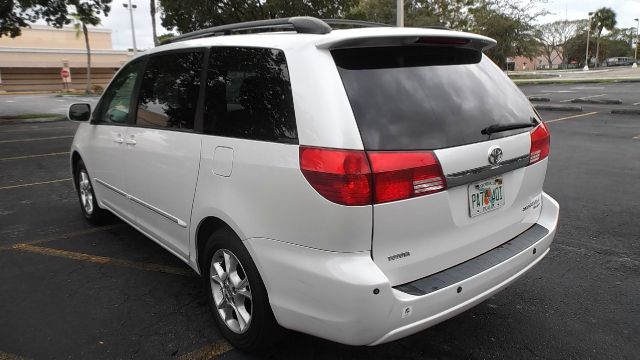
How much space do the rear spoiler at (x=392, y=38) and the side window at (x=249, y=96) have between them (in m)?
0.30

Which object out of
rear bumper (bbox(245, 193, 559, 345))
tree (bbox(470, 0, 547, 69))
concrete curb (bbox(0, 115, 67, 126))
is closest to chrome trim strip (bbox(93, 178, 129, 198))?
rear bumper (bbox(245, 193, 559, 345))

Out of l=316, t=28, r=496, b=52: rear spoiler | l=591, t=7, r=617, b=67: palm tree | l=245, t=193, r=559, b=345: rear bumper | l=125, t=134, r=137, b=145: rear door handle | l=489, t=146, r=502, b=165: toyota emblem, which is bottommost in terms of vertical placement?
l=245, t=193, r=559, b=345: rear bumper

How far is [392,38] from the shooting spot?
7.64 feet

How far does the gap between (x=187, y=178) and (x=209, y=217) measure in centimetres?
33

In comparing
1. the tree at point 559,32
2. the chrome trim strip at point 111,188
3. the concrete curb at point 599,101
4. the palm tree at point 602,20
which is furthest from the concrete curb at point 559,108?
the palm tree at point 602,20

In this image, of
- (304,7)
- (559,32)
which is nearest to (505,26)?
(304,7)

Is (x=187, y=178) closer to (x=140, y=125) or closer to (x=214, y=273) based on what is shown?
(x=214, y=273)

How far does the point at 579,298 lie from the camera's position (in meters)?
3.37

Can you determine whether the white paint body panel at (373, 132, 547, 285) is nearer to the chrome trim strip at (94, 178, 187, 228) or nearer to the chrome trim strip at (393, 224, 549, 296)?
the chrome trim strip at (393, 224, 549, 296)

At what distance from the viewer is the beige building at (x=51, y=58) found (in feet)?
161

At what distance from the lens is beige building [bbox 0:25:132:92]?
49219 mm

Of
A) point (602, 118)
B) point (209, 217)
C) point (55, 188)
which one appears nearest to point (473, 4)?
point (602, 118)

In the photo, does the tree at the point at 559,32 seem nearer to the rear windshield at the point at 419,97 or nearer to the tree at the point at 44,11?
the tree at the point at 44,11

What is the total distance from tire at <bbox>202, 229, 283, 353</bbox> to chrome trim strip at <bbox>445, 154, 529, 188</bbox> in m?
1.09
